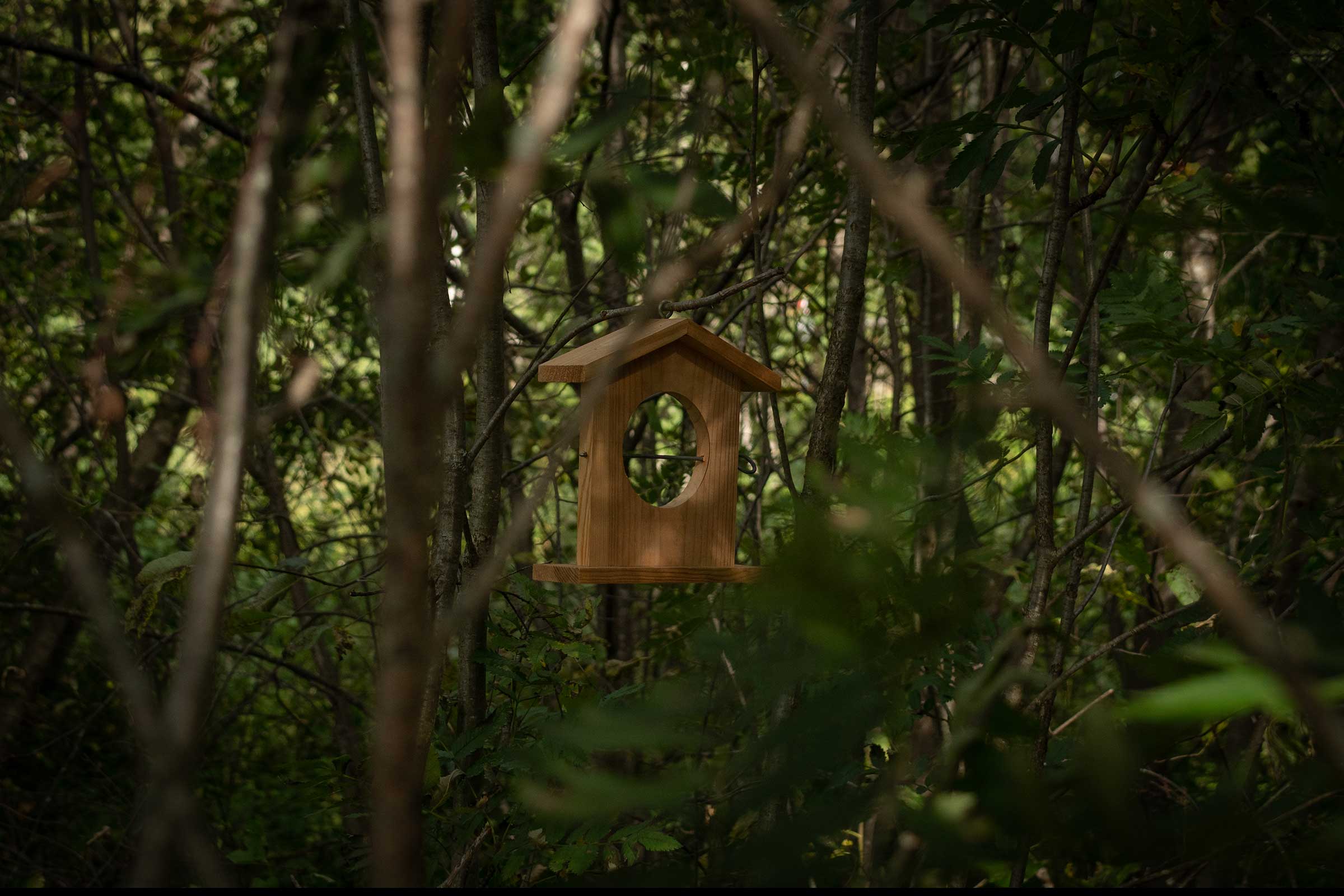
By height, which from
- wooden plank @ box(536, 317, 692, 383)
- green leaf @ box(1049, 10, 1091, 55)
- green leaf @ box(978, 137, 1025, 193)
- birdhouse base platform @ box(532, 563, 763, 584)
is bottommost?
birdhouse base platform @ box(532, 563, 763, 584)

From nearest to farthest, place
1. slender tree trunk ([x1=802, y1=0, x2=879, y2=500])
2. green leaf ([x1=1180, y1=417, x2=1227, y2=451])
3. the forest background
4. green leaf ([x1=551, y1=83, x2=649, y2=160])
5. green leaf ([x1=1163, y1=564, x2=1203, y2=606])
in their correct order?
the forest background, green leaf ([x1=551, y1=83, x2=649, y2=160]), slender tree trunk ([x1=802, y1=0, x2=879, y2=500]), green leaf ([x1=1180, y1=417, x2=1227, y2=451]), green leaf ([x1=1163, y1=564, x2=1203, y2=606])

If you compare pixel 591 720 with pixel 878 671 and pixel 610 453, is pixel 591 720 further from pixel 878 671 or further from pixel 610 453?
pixel 610 453

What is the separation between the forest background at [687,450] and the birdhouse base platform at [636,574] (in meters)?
0.10

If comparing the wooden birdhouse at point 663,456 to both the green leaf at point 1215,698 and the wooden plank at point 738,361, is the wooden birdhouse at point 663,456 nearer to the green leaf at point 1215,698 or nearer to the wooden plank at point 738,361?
the wooden plank at point 738,361

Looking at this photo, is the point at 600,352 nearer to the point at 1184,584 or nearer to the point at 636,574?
the point at 636,574

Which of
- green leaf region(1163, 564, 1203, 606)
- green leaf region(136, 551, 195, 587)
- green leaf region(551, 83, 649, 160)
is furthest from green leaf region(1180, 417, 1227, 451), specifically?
green leaf region(136, 551, 195, 587)

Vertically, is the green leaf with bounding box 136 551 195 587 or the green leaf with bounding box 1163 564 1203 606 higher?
the green leaf with bounding box 136 551 195 587

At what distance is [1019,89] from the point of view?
1.59 m

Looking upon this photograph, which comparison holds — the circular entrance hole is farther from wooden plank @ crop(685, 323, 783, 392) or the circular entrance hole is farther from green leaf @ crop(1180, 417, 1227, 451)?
green leaf @ crop(1180, 417, 1227, 451)

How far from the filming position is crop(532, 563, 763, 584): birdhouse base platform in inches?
66.7

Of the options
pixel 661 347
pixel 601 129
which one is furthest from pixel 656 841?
pixel 601 129

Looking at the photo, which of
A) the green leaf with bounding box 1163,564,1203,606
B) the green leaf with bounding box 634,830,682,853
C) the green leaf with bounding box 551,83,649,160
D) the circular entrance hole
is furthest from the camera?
the circular entrance hole

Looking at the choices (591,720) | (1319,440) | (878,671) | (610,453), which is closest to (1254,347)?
(1319,440)

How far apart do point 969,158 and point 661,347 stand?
583mm
